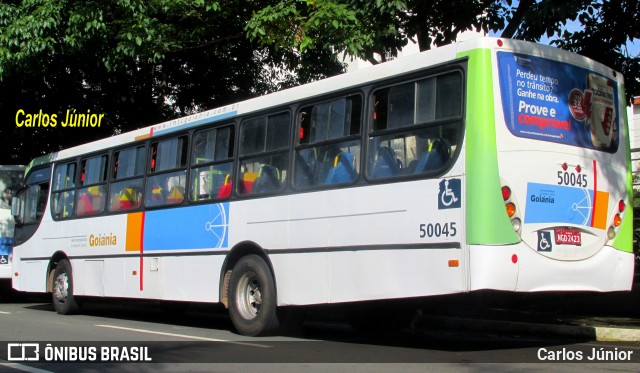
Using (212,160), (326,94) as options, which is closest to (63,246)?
(212,160)

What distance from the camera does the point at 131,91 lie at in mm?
20734

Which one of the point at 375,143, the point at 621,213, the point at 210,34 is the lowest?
the point at 621,213

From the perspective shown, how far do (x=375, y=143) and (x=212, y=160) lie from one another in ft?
10.8

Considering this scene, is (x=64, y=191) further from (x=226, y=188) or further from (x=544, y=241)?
(x=544, y=241)

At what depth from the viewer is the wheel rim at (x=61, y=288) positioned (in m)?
14.7

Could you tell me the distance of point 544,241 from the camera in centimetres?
791

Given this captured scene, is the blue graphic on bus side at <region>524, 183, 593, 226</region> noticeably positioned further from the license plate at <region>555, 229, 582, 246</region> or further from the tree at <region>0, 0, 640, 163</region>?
the tree at <region>0, 0, 640, 163</region>

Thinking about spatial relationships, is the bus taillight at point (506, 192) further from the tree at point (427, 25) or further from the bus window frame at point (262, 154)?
the tree at point (427, 25)

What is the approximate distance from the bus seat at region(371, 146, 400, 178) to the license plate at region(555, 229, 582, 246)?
1.76 meters

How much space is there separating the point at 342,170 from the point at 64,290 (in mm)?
7754

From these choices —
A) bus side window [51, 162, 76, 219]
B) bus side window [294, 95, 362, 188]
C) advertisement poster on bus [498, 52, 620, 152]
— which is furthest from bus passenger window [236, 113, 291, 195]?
bus side window [51, 162, 76, 219]

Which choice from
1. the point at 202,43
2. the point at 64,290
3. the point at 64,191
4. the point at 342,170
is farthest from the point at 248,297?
the point at 202,43

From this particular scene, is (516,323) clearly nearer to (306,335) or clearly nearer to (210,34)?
(306,335)

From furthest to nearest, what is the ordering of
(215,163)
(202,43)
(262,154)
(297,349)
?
1. (202,43)
2. (215,163)
3. (262,154)
4. (297,349)
